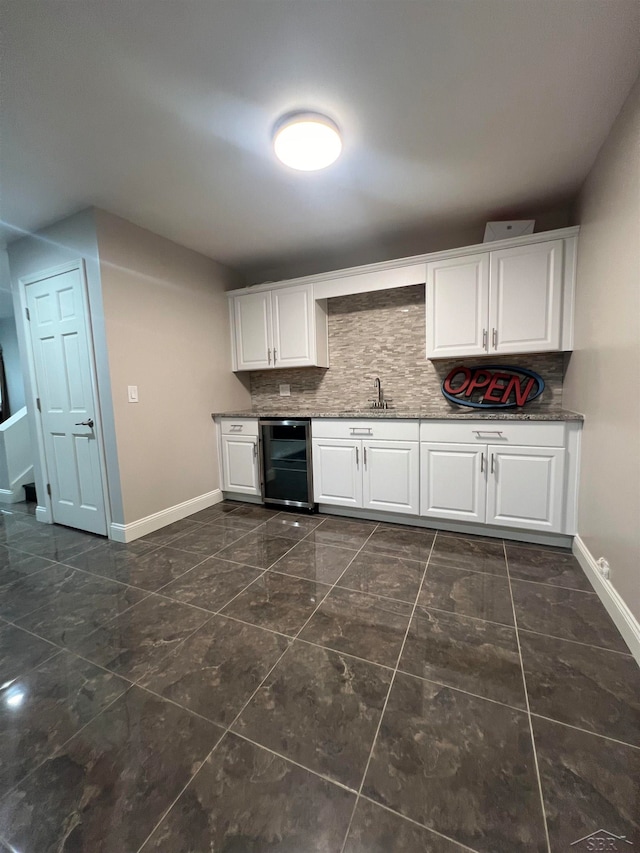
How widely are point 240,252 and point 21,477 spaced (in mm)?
3420

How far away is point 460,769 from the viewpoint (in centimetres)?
99

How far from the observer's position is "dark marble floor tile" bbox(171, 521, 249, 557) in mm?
2471

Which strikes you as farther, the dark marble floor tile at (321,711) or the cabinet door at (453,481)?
the cabinet door at (453,481)

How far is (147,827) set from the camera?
0.88m

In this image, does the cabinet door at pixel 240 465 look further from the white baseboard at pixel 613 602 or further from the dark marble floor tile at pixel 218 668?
the white baseboard at pixel 613 602

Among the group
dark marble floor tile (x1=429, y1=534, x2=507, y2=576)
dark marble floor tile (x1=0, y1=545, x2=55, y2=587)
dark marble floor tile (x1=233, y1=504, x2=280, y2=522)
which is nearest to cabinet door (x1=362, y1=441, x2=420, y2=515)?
dark marble floor tile (x1=429, y1=534, x2=507, y2=576)

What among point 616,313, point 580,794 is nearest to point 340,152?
point 616,313

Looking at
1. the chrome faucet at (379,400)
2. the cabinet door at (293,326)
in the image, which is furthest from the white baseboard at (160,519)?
the chrome faucet at (379,400)

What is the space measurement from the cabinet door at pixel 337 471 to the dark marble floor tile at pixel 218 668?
148 cm

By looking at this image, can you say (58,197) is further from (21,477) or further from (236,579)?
(21,477)

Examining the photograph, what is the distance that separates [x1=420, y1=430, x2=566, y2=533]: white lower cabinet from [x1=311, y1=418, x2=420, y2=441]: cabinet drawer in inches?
6.4

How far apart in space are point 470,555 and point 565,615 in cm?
65

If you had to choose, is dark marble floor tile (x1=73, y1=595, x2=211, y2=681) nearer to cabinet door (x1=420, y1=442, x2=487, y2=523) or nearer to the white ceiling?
cabinet door (x1=420, y1=442, x2=487, y2=523)

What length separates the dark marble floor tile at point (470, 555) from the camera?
2.11 m
